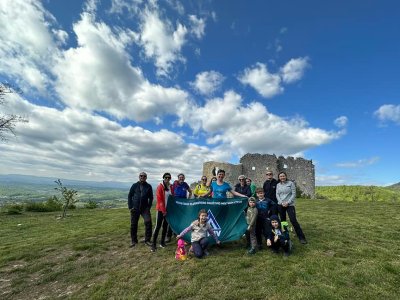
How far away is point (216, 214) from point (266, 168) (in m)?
30.6

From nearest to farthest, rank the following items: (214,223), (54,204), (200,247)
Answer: (200,247) → (214,223) → (54,204)

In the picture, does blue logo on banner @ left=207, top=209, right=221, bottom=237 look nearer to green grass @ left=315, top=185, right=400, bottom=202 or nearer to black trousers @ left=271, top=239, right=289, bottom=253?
black trousers @ left=271, top=239, right=289, bottom=253

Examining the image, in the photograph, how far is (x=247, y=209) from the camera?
9078mm

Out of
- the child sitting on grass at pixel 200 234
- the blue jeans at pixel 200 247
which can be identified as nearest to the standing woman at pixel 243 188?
the child sitting on grass at pixel 200 234

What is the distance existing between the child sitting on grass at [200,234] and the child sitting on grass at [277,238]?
158 centimetres

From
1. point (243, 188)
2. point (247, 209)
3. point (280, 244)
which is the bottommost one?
point (280, 244)

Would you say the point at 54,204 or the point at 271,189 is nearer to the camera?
the point at 271,189

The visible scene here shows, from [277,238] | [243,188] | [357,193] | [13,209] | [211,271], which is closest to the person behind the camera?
[211,271]

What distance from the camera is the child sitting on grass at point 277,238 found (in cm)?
770

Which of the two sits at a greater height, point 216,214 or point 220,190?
point 220,190

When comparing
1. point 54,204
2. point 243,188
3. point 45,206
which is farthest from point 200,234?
point 54,204

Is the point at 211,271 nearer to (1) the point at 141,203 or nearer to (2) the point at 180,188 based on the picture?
(2) the point at 180,188

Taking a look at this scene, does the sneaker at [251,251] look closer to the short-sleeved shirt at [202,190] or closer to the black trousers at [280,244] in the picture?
the black trousers at [280,244]

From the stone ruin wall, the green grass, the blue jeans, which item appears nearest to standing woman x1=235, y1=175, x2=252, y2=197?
the blue jeans
